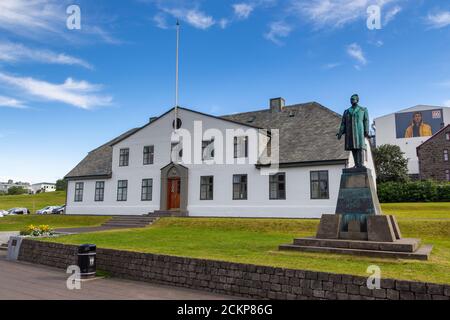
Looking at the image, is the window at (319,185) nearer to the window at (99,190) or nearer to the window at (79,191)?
the window at (99,190)

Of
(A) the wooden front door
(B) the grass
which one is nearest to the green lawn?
(A) the wooden front door

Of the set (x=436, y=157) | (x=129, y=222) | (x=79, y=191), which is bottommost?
(x=129, y=222)

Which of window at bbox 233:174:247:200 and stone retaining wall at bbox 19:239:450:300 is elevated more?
window at bbox 233:174:247:200

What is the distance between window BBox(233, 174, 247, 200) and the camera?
79.5ft

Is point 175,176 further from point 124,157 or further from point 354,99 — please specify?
point 354,99

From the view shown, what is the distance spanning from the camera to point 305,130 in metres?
25.4

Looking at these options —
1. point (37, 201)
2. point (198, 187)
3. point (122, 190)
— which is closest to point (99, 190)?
point (122, 190)

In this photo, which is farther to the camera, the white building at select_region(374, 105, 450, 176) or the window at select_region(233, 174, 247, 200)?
the white building at select_region(374, 105, 450, 176)

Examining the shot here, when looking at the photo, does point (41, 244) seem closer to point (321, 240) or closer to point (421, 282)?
point (321, 240)

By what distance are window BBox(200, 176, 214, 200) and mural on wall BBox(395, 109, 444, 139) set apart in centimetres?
5532

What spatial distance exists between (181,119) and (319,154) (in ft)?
35.8

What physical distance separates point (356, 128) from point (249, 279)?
6403 millimetres

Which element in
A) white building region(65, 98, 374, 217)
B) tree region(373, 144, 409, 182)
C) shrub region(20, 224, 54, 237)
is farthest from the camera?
tree region(373, 144, 409, 182)

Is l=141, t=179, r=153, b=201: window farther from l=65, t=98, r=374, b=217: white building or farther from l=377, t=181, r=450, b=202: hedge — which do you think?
l=377, t=181, r=450, b=202: hedge
